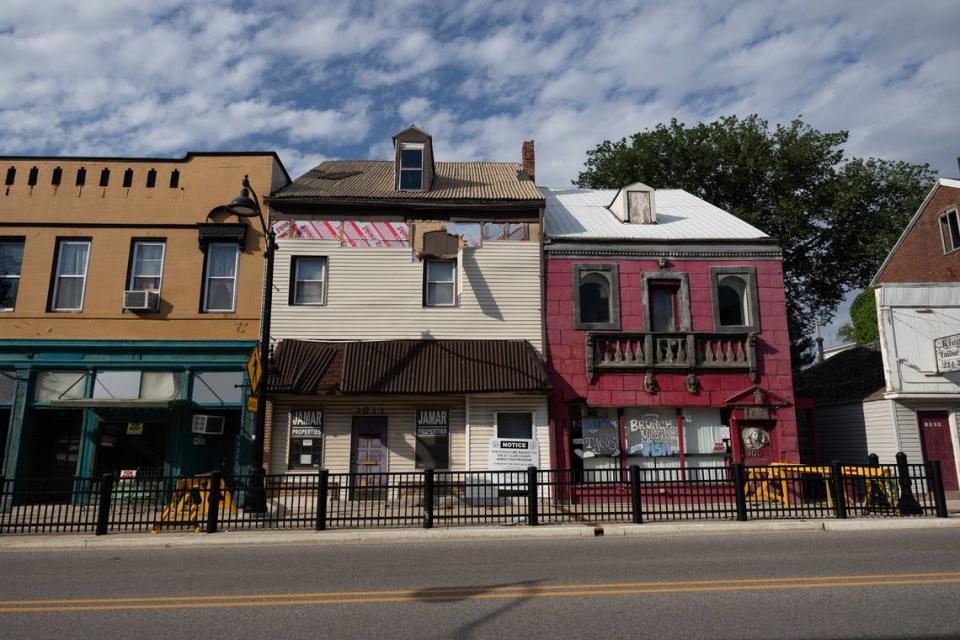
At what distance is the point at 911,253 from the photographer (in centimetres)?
2545

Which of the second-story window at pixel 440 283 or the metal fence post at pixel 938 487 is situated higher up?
the second-story window at pixel 440 283

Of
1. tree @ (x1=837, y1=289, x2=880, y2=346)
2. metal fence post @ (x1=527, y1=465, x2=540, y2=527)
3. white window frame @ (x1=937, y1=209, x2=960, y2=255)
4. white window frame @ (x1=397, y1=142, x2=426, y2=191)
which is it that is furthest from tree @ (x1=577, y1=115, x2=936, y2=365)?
metal fence post @ (x1=527, y1=465, x2=540, y2=527)

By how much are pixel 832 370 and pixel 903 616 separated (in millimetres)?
20972

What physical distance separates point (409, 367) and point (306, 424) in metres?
3.16

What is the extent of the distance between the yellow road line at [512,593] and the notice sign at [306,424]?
32.0 feet

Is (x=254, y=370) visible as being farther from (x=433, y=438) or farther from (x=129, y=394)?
(x=129, y=394)

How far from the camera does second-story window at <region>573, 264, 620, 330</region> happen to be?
17969 millimetres

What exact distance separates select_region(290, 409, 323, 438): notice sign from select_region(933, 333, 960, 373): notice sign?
17774mm

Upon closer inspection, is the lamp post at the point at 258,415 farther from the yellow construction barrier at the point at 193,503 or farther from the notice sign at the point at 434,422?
the notice sign at the point at 434,422

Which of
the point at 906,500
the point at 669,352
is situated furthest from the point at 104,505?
the point at 906,500

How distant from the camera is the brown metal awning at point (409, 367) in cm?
1599

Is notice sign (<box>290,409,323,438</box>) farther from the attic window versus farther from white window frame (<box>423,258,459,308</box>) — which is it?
the attic window

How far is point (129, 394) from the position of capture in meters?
17.0

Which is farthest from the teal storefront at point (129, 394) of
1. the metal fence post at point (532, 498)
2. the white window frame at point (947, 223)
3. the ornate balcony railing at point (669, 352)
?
the white window frame at point (947, 223)
